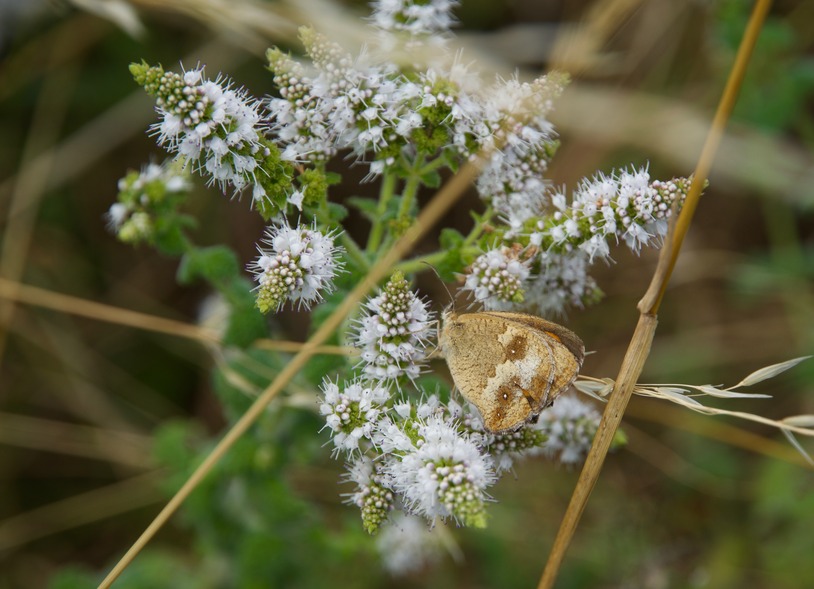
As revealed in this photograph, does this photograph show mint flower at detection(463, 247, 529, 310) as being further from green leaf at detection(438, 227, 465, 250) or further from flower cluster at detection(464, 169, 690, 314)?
green leaf at detection(438, 227, 465, 250)

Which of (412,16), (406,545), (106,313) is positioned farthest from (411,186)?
(406,545)

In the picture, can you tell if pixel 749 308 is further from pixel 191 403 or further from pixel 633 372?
pixel 191 403

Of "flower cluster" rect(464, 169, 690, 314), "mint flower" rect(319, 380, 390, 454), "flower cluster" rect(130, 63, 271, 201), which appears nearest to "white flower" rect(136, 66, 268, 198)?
"flower cluster" rect(130, 63, 271, 201)

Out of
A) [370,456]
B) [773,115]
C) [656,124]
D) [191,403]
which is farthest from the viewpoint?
[191,403]

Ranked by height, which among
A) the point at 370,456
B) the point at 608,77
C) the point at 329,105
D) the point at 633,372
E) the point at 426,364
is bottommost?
the point at 370,456

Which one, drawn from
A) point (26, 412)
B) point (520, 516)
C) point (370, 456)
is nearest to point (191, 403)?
point (26, 412)
